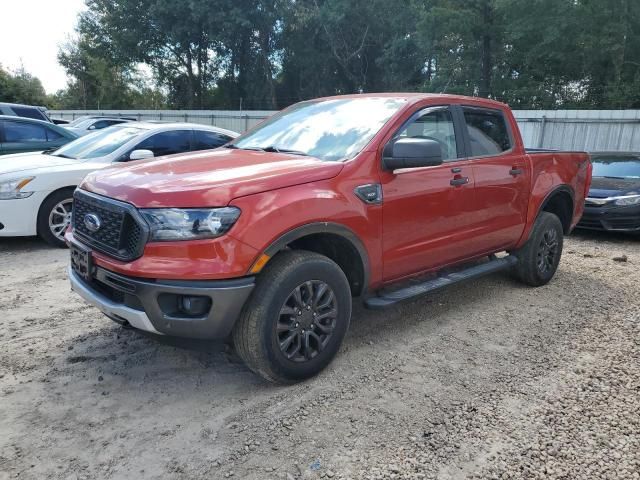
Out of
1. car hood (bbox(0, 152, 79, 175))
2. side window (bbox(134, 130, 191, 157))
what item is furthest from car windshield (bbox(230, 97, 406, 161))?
car hood (bbox(0, 152, 79, 175))

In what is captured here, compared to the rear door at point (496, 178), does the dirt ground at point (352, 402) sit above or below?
below

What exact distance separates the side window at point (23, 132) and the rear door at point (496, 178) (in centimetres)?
710

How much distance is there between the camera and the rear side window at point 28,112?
13800mm

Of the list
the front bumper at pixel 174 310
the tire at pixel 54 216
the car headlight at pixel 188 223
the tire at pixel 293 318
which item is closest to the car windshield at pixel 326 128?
the tire at pixel 293 318

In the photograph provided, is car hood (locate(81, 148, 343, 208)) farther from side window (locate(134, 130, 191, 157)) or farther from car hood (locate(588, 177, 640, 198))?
car hood (locate(588, 177, 640, 198))

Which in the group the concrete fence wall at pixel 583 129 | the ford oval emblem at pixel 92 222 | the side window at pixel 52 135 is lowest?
the ford oval emblem at pixel 92 222

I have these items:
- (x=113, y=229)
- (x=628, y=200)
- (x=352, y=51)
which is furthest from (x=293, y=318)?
(x=352, y=51)

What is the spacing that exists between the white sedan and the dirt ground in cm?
176

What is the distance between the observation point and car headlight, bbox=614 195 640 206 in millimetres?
7434

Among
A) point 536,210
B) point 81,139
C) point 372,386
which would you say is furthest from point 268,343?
point 81,139

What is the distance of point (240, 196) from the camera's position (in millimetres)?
2855

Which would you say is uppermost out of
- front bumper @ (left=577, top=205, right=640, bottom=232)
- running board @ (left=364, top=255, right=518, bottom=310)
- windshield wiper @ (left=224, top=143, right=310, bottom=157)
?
windshield wiper @ (left=224, top=143, right=310, bottom=157)

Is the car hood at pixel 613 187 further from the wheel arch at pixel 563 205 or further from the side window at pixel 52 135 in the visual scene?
the side window at pixel 52 135

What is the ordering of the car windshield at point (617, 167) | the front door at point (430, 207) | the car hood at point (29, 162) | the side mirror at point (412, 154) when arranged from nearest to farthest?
the side mirror at point (412, 154) → the front door at point (430, 207) → the car hood at point (29, 162) → the car windshield at point (617, 167)
